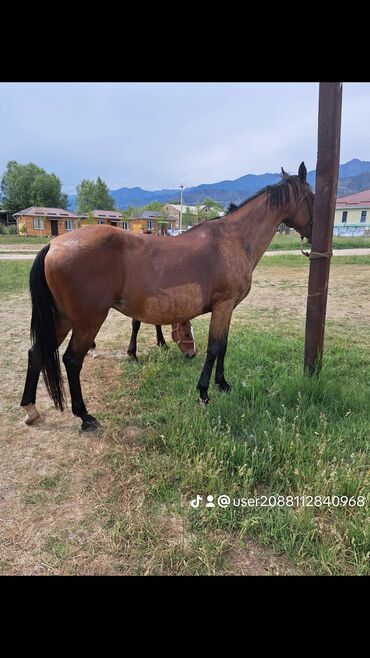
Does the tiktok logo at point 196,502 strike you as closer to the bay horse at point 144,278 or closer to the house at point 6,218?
the bay horse at point 144,278

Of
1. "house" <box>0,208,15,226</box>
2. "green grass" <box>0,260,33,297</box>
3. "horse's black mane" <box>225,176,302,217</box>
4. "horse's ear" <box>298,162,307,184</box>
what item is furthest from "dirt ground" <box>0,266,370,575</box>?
"house" <box>0,208,15,226</box>

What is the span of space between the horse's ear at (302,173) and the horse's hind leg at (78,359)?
98.3 inches

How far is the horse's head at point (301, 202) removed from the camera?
Result: 11.7 ft

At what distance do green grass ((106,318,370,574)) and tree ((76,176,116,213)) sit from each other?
71633 mm

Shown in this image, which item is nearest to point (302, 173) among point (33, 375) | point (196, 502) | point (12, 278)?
point (196, 502)

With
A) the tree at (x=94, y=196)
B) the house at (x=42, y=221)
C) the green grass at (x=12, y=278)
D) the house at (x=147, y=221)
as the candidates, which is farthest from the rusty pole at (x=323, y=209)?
the tree at (x=94, y=196)

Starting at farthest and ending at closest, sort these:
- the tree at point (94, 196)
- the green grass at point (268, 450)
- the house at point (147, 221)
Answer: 1. the tree at point (94, 196)
2. the house at point (147, 221)
3. the green grass at point (268, 450)

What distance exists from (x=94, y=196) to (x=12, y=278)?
64.7 m

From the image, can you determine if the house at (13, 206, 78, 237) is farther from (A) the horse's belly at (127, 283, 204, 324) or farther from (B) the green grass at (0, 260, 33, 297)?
(A) the horse's belly at (127, 283, 204, 324)

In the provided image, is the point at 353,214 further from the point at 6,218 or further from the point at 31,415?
the point at 31,415

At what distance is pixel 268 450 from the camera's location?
244cm

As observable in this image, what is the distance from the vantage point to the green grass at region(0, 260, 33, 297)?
9.76 m
